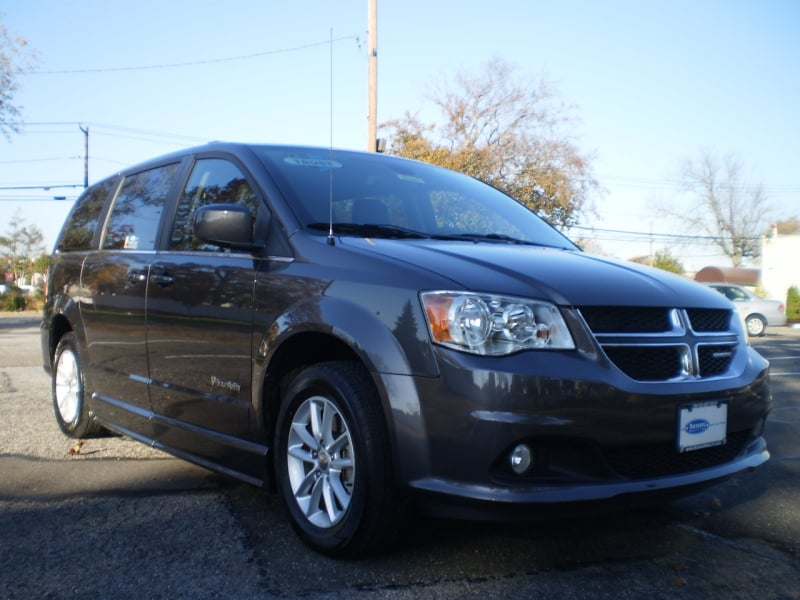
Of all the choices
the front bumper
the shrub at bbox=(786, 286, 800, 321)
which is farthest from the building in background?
the front bumper

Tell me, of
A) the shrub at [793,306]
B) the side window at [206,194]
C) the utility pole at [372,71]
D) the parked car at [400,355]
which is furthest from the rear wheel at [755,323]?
the side window at [206,194]

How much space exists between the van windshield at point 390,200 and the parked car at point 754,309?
2013cm

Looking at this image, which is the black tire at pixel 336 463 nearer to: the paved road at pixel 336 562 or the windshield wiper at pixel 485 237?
the paved road at pixel 336 562

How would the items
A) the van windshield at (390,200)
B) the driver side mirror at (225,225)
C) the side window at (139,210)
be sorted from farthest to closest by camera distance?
the side window at (139,210) < the van windshield at (390,200) < the driver side mirror at (225,225)

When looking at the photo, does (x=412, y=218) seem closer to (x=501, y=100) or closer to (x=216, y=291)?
(x=216, y=291)

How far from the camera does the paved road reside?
9.16 feet

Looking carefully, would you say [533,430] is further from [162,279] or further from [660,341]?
[162,279]

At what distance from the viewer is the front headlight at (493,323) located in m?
2.74

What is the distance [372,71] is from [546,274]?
17.1 meters

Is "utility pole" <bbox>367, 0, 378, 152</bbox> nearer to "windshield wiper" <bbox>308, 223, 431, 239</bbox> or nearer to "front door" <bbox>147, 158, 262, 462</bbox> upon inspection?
"front door" <bbox>147, 158, 262, 462</bbox>

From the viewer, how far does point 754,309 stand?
23.5 metres

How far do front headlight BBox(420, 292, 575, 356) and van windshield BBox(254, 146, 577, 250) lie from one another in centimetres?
96

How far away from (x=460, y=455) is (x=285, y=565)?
2.80 ft

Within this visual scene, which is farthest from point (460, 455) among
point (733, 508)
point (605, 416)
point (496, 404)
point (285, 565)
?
point (733, 508)
